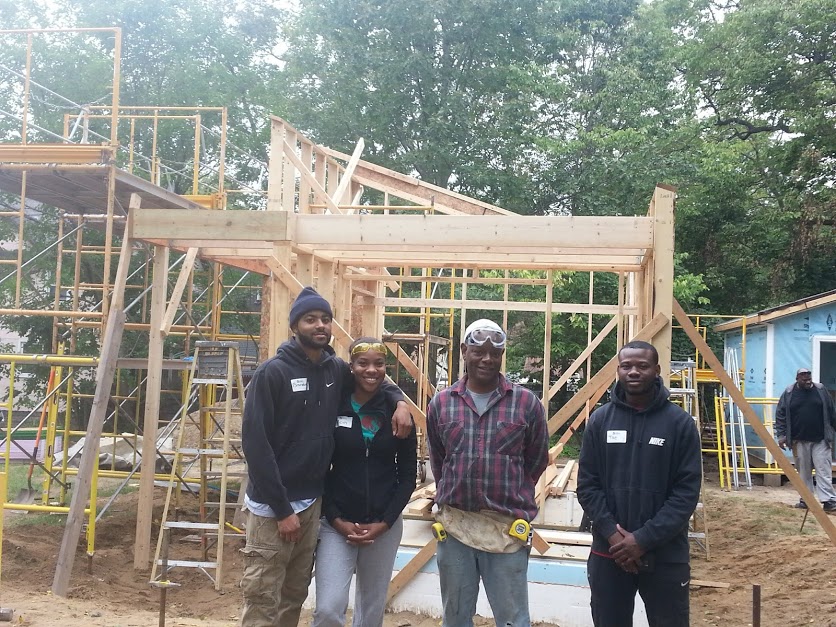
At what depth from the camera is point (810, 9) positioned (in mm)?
19109

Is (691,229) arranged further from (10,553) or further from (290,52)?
(10,553)

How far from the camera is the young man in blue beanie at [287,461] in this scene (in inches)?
135

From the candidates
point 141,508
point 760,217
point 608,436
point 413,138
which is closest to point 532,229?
point 608,436

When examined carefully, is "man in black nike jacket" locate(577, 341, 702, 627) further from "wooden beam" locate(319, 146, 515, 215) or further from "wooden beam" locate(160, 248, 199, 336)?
"wooden beam" locate(319, 146, 515, 215)

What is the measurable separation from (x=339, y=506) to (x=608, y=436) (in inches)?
46.9

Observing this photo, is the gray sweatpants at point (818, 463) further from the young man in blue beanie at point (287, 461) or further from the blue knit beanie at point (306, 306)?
the blue knit beanie at point (306, 306)

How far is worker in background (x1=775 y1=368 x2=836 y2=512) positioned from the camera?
10586 millimetres

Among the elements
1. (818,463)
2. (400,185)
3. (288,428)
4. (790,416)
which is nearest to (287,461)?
(288,428)

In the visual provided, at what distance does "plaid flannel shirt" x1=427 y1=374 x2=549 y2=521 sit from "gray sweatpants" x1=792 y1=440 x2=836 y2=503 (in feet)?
27.8

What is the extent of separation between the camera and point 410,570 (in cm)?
599

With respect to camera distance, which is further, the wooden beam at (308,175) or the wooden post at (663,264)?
the wooden beam at (308,175)

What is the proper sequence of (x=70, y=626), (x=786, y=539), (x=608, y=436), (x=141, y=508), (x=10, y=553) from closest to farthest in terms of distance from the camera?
1. (x=608, y=436)
2. (x=70, y=626)
3. (x=141, y=508)
4. (x=10, y=553)
5. (x=786, y=539)

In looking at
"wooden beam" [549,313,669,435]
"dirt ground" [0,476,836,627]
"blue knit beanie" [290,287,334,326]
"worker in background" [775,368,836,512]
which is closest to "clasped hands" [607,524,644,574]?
"blue knit beanie" [290,287,334,326]

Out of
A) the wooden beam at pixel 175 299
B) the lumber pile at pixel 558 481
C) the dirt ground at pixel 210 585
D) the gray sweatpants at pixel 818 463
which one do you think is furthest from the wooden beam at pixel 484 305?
the gray sweatpants at pixel 818 463
